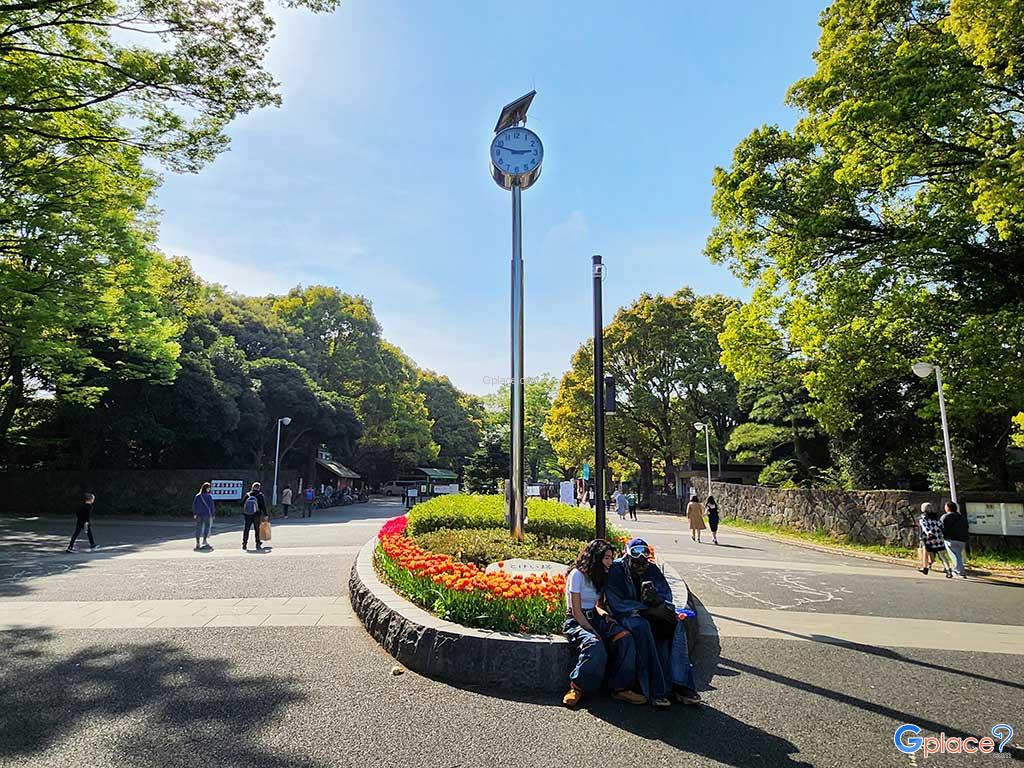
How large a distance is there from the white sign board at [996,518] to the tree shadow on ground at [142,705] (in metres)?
15.5

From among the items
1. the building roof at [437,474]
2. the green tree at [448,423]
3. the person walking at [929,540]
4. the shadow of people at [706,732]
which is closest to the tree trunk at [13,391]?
the shadow of people at [706,732]

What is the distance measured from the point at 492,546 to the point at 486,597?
140 inches

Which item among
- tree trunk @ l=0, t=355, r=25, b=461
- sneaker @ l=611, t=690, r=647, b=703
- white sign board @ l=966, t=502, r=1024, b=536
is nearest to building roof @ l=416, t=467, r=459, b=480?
tree trunk @ l=0, t=355, r=25, b=461

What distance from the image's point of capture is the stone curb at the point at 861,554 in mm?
10856

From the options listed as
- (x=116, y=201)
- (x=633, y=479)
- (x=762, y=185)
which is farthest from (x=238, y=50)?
(x=633, y=479)

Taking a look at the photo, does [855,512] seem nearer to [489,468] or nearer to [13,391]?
[489,468]

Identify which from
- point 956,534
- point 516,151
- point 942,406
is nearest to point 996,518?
point 942,406

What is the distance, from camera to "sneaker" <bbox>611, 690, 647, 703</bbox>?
4359mm

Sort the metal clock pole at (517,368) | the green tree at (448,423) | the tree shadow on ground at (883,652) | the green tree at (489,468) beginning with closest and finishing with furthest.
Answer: the tree shadow on ground at (883,652), the metal clock pole at (517,368), the green tree at (489,468), the green tree at (448,423)

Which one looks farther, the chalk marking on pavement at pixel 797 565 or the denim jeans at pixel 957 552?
the chalk marking on pavement at pixel 797 565

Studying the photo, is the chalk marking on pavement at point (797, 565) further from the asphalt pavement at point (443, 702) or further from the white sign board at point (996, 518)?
the asphalt pavement at point (443, 702)

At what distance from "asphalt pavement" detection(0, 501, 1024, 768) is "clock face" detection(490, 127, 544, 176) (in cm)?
861

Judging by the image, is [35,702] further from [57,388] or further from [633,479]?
[633,479]

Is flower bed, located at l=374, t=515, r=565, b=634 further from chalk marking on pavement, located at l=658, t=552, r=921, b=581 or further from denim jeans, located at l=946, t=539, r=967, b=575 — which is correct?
denim jeans, located at l=946, t=539, r=967, b=575
